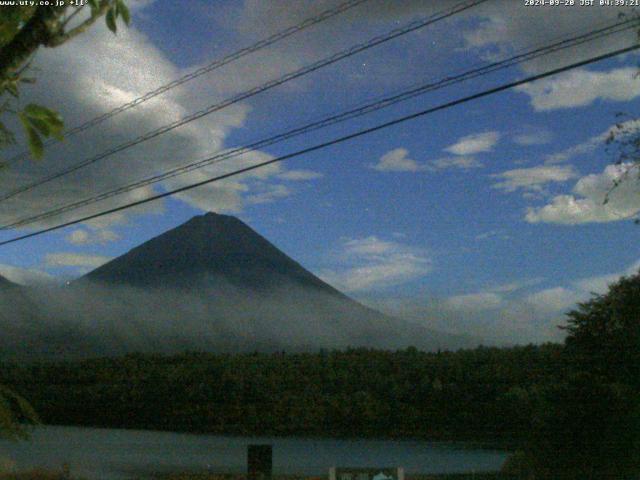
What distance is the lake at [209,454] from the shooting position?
2066 centimetres

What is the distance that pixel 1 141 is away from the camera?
6.66 metres

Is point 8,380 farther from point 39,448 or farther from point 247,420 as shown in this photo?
point 247,420

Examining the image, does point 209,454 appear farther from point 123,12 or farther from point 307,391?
point 123,12

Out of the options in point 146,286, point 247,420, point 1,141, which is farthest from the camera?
point 146,286

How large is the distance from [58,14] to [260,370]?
88.7 feet

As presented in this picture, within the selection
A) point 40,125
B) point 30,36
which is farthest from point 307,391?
point 40,125

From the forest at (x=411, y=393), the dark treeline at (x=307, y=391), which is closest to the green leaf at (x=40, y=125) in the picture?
the forest at (x=411, y=393)

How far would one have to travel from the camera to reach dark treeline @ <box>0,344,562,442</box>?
22531mm

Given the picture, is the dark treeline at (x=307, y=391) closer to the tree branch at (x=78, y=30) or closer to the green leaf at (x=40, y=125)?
the tree branch at (x=78, y=30)

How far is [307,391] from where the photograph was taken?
2809cm

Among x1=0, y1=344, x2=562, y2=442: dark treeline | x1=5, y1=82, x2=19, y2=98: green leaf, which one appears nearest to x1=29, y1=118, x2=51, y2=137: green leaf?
x1=5, y1=82, x2=19, y2=98: green leaf

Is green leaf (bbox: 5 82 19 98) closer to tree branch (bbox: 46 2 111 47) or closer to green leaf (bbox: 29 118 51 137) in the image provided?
tree branch (bbox: 46 2 111 47)

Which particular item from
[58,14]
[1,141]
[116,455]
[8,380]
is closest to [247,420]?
[116,455]

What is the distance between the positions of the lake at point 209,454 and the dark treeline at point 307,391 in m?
0.81
